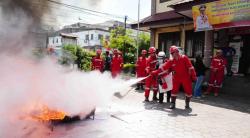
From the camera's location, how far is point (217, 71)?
11.5 meters

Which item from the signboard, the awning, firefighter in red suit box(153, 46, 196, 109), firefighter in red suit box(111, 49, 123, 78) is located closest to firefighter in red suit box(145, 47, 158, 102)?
firefighter in red suit box(153, 46, 196, 109)

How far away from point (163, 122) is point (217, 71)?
5.04m

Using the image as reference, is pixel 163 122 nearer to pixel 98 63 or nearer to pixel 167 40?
pixel 98 63

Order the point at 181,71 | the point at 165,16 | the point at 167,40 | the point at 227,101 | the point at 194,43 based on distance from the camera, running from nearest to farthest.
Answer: the point at 181,71, the point at 227,101, the point at 194,43, the point at 165,16, the point at 167,40

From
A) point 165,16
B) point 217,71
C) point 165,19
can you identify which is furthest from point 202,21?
point 165,16

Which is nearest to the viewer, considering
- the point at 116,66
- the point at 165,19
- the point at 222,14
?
the point at 222,14

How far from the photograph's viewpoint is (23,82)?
607 cm

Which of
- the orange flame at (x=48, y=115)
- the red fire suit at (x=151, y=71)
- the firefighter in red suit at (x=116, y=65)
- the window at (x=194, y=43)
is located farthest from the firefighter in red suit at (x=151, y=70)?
the window at (x=194, y=43)

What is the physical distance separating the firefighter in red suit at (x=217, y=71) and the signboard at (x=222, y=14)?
1124mm

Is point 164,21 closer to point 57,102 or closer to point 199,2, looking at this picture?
point 199,2

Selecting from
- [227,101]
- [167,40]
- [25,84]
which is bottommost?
[227,101]

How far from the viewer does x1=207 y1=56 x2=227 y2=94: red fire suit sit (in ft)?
37.3

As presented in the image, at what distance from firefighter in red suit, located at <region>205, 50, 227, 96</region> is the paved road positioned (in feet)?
5.55

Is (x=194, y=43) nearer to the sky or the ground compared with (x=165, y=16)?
nearer to the ground
